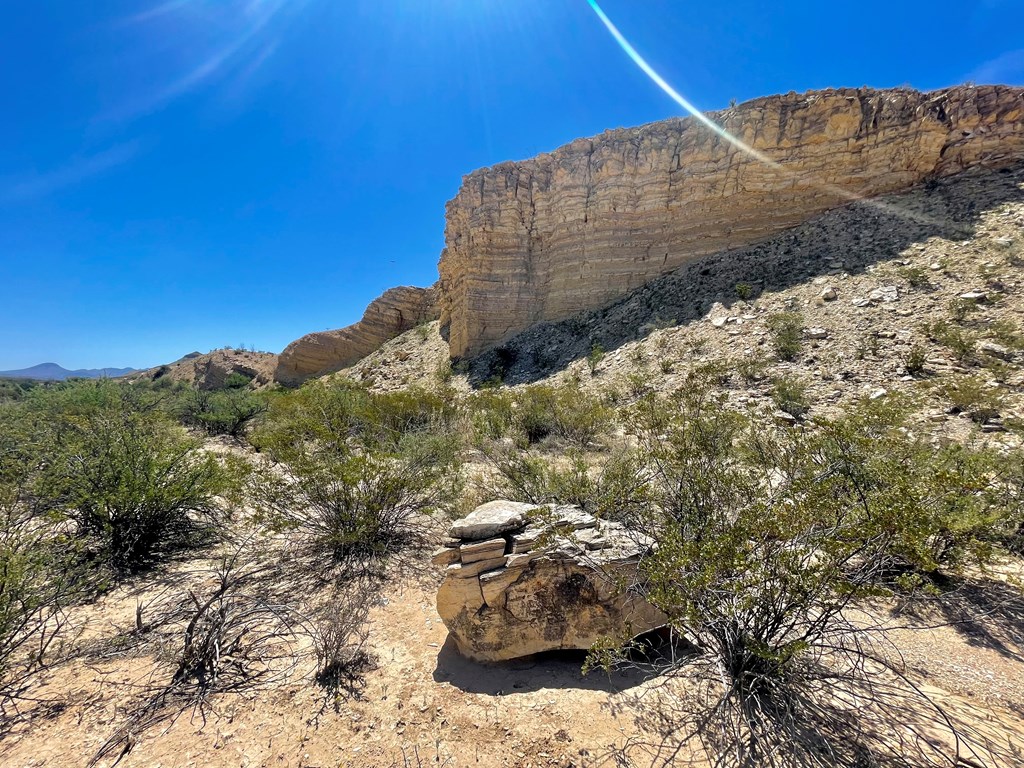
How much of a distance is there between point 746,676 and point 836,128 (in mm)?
17233

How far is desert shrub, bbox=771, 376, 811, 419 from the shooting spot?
7.55 m

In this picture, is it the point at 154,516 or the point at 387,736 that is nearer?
the point at 387,736

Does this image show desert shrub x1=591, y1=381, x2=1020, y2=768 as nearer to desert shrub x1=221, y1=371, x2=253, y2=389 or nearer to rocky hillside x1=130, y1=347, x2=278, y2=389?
rocky hillside x1=130, y1=347, x2=278, y2=389

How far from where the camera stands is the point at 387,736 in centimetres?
214

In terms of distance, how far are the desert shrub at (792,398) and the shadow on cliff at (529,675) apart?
6882mm

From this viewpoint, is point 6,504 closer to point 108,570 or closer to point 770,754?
point 108,570

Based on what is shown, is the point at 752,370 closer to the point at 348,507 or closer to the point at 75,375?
the point at 348,507

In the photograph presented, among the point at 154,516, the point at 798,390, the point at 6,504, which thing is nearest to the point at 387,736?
the point at 154,516

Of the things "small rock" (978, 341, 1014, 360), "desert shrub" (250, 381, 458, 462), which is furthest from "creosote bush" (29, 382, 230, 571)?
"small rock" (978, 341, 1014, 360)

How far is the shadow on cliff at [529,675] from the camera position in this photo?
250 centimetres

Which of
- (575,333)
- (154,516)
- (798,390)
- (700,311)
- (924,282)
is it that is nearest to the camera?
(154,516)

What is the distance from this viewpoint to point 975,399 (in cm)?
613

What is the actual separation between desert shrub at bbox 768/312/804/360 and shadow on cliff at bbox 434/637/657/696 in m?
9.31

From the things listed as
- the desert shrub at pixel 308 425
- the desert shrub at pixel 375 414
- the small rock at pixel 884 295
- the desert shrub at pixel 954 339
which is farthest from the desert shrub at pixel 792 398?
the desert shrub at pixel 308 425
